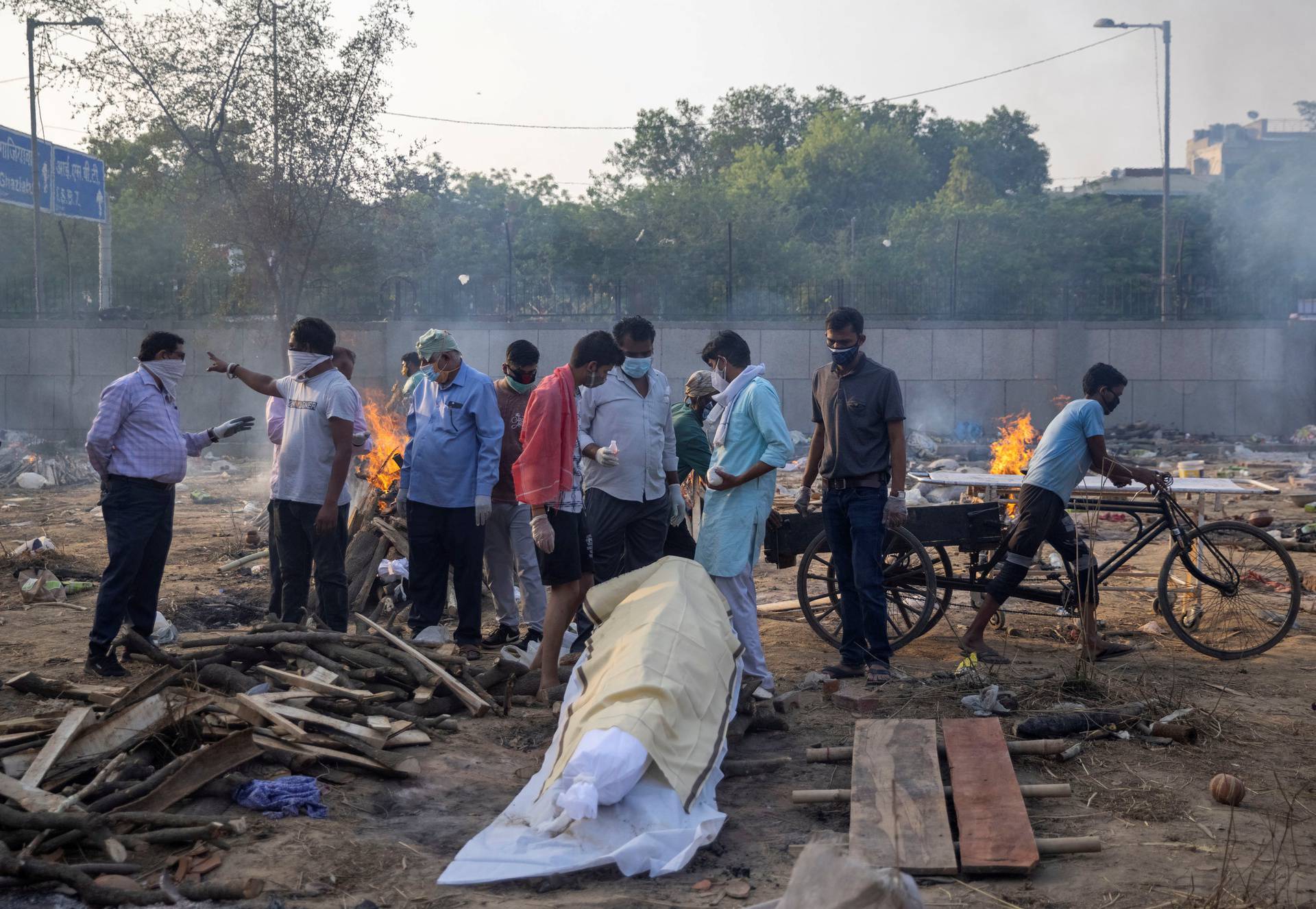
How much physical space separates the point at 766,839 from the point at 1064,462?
3603 millimetres

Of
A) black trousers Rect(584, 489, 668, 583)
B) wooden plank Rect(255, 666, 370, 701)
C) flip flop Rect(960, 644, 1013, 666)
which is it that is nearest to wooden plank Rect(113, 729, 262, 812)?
wooden plank Rect(255, 666, 370, 701)

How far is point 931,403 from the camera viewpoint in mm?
19844

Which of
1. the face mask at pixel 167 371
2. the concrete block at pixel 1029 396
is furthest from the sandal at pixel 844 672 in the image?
the concrete block at pixel 1029 396

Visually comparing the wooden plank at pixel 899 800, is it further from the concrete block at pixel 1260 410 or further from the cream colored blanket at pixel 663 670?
the concrete block at pixel 1260 410

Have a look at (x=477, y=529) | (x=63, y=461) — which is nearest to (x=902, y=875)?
(x=477, y=529)

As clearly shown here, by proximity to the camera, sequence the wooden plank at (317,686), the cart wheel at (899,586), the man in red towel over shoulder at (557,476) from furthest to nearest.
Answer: the cart wheel at (899,586) → the man in red towel over shoulder at (557,476) → the wooden plank at (317,686)

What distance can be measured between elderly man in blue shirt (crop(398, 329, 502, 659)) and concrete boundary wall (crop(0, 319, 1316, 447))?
12.4 m

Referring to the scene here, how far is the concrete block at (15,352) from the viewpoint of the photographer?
20469mm

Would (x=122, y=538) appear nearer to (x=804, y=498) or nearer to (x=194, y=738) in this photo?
(x=194, y=738)

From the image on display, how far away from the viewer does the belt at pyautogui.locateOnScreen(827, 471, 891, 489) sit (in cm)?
624

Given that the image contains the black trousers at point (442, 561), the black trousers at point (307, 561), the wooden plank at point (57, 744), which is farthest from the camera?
the black trousers at point (442, 561)

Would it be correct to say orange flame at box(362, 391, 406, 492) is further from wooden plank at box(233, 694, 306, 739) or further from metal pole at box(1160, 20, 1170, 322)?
metal pole at box(1160, 20, 1170, 322)

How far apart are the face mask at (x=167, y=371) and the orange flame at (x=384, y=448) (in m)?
1.24

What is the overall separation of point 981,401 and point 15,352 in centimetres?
1763
